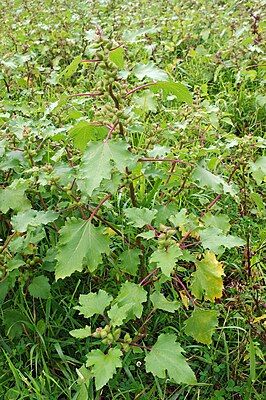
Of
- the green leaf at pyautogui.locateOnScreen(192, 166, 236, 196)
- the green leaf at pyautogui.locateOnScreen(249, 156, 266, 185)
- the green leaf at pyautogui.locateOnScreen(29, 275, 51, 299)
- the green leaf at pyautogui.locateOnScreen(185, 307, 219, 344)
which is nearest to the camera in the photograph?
the green leaf at pyautogui.locateOnScreen(185, 307, 219, 344)

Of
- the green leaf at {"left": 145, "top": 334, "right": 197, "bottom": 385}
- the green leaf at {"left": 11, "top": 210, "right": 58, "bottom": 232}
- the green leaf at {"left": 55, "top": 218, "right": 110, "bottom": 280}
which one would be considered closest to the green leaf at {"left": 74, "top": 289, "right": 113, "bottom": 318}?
the green leaf at {"left": 55, "top": 218, "right": 110, "bottom": 280}

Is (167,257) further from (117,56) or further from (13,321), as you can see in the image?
(13,321)

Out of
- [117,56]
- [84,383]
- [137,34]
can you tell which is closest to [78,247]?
[84,383]

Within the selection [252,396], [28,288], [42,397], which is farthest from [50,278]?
[252,396]

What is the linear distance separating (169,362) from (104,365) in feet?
0.79

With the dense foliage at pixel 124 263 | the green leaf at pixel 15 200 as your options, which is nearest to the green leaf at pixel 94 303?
the dense foliage at pixel 124 263

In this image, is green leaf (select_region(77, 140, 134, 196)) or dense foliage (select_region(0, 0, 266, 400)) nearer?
green leaf (select_region(77, 140, 134, 196))

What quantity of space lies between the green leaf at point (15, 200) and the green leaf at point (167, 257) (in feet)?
2.58

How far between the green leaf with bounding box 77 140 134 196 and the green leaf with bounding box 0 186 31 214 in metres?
0.61

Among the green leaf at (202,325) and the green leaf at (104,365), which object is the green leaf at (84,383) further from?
the green leaf at (202,325)

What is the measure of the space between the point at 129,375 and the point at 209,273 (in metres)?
0.55

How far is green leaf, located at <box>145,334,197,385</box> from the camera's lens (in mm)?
1588

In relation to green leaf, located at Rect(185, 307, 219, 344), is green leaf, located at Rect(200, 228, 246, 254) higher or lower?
higher

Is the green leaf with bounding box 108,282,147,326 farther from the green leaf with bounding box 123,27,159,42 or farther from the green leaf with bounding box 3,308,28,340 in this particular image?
the green leaf with bounding box 123,27,159,42
